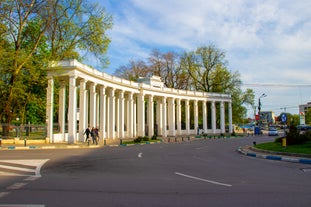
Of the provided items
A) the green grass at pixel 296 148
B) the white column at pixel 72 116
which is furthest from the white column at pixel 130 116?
the green grass at pixel 296 148

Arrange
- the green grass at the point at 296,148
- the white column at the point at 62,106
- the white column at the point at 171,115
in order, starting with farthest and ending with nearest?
the white column at the point at 171,115, the white column at the point at 62,106, the green grass at the point at 296,148

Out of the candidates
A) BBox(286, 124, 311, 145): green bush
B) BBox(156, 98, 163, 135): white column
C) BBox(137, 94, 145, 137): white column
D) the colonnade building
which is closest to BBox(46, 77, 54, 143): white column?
the colonnade building

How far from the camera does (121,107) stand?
45156mm

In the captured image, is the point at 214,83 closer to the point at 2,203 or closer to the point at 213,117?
the point at 213,117

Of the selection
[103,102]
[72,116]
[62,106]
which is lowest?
[72,116]

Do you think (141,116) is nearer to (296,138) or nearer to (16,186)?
(296,138)

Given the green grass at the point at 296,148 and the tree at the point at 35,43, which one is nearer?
the green grass at the point at 296,148

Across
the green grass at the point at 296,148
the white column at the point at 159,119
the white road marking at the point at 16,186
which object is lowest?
the green grass at the point at 296,148

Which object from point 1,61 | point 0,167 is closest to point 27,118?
point 1,61

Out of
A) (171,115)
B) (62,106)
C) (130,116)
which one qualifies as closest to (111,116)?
(130,116)

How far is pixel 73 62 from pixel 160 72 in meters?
40.9

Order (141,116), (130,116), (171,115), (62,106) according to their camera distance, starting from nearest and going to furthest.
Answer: (62,106)
(130,116)
(141,116)
(171,115)

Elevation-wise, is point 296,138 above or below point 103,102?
below

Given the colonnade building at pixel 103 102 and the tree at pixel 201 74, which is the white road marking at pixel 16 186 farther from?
the tree at pixel 201 74
